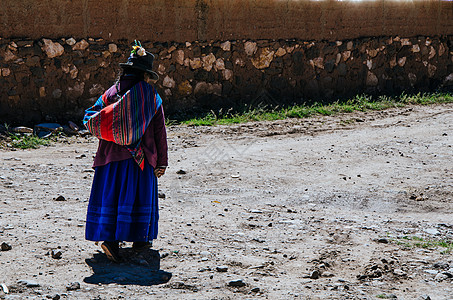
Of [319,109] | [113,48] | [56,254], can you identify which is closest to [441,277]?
[56,254]

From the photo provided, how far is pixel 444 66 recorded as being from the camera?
39.2 feet

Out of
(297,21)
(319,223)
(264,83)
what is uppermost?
(297,21)

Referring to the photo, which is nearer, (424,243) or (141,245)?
(141,245)

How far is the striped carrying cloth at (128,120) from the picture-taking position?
3.97m

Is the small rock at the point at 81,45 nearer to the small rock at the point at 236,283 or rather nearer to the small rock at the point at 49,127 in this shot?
the small rock at the point at 49,127

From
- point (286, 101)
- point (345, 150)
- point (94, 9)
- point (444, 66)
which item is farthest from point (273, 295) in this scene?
point (444, 66)

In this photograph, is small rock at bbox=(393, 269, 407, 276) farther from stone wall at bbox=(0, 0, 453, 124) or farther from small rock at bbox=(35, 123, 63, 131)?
stone wall at bbox=(0, 0, 453, 124)

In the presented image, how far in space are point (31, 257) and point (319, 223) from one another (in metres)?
2.31

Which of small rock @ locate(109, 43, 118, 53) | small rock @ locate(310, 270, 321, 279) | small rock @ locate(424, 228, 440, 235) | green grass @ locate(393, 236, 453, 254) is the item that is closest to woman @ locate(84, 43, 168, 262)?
small rock @ locate(310, 270, 321, 279)

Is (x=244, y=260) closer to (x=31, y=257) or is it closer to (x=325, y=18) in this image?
(x=31, y=257)

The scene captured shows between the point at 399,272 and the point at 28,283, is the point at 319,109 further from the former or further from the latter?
the point at 28,283

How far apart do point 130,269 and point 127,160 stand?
28.2 inches

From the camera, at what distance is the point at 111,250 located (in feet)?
13.0

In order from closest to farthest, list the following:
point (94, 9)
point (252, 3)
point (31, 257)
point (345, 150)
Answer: point (31, 257) < point (345, 150) < point (94, 9) < point (252, 3)
